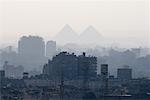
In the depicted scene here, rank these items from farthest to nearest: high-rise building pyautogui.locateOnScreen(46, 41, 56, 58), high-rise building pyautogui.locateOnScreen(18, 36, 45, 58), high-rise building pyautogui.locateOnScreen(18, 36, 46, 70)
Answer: high-rise building pyautogui.locateOnScreen(46, 41, 56, 58) → high-rise building pyautogui.locateOnScreen(18, 36, 45, 58) → high-rise building pyautogui.locateOnScreen(18, 36, 46, 70)

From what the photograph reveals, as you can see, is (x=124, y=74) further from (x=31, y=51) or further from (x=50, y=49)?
(x=50, y=49)

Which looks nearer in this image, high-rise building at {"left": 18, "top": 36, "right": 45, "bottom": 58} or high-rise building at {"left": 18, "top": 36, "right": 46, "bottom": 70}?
high-rise building at {"left": 18, "top": 36, "right": 46, "bottom": 70}

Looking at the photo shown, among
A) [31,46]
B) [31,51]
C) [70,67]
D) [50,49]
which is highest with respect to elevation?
[50,49]

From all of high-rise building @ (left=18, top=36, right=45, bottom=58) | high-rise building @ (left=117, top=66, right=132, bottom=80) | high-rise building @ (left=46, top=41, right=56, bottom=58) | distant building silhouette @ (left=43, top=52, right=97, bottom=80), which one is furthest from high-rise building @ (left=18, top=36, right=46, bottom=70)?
distant building silhouette @ (left=43, top=52, right=97, bottom=80)

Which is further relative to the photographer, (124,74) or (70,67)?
(124,74)

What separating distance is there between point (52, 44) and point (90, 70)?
143ft

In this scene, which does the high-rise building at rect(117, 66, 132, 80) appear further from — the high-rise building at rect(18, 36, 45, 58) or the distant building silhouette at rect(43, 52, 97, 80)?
the high-rise building at rect(18, 36, 45, 58)

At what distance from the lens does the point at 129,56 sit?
67.2 meters

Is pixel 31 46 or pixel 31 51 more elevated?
pixel 31 46

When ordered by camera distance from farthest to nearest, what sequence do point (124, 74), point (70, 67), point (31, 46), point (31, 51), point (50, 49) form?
point (50, 49)
point (31, 46)
point (31, 51)
point (124, 74)
point (70, 67)

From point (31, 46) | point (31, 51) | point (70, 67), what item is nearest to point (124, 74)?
point (70, 67)

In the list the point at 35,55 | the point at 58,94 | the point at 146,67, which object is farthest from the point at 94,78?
the point at 35,55

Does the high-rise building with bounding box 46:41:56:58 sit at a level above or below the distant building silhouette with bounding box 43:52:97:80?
above

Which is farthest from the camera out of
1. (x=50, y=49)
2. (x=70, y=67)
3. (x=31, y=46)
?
(x=50, y=49)
